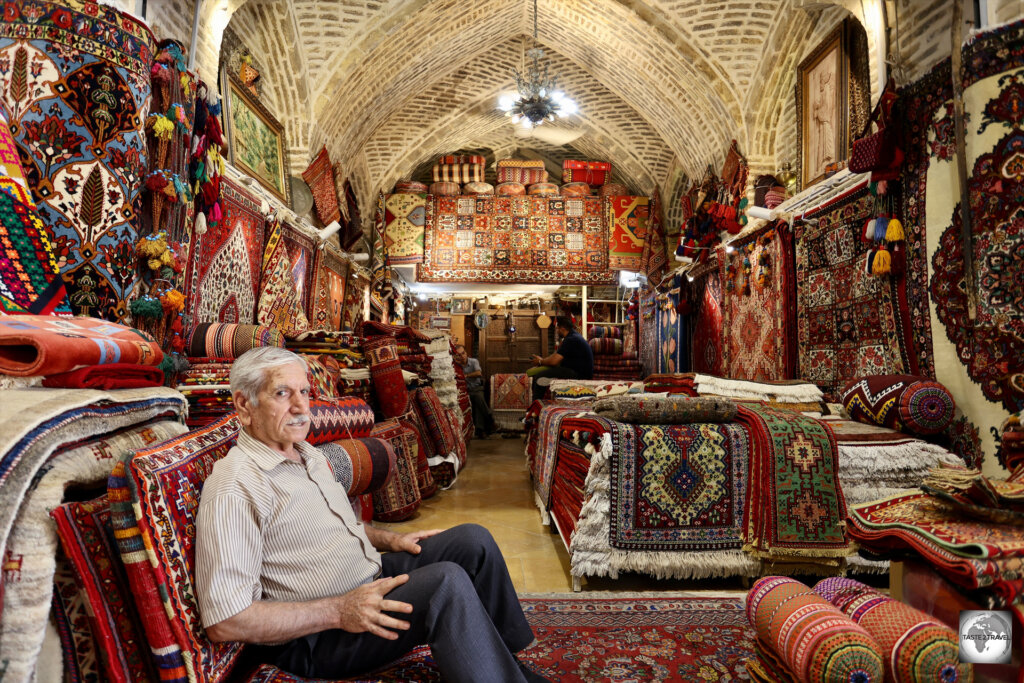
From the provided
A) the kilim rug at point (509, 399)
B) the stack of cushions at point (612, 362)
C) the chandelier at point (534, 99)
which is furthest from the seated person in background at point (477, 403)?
the chandelier at point (534, 99)

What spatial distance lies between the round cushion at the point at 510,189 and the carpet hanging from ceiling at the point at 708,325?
373 centimetres

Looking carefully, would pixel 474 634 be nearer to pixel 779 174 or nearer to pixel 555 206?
pixel 779 174

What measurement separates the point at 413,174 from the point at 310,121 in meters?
4.40

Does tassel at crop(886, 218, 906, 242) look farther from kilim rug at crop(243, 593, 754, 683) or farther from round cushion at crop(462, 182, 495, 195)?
round cushion at crop(462, 182, 495, 195)

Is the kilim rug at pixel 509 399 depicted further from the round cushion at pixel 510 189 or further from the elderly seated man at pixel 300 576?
the elderly seated man at pixel 300 576

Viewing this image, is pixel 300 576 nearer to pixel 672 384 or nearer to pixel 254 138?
pixel 672 384

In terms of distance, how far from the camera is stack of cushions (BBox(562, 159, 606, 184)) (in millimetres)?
10203

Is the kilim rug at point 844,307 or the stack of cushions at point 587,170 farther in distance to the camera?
the stack of cushions at point 587,170

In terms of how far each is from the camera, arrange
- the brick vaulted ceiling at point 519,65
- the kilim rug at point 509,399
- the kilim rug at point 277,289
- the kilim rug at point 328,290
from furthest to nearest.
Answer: the kilim rug at point 509,399
the kilim rug at point 328,290
the brick vaulted ceiling at point 519,65
the kilim rug at point 277,289

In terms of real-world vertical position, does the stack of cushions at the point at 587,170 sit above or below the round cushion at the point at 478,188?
above

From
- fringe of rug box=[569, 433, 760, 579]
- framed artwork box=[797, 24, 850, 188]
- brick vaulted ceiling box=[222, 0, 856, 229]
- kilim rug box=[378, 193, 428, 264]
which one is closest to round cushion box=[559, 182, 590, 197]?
brick vaulted ceiling box=[222, 0, 856, 229]

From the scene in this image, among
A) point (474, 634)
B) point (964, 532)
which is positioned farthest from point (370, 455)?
point (964, 532)

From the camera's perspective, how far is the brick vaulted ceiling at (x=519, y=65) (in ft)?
19.6

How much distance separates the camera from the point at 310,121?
6.33m
